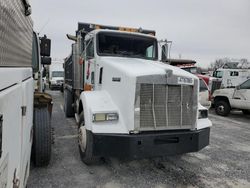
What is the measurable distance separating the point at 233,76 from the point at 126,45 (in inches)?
515

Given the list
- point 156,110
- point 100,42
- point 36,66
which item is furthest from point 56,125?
point 156,110

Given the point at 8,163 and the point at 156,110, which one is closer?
the point at 8,163

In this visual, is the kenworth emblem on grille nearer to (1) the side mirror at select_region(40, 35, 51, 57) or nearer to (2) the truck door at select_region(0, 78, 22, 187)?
(2) the truck door at select_region(0, 78, 22, 187)

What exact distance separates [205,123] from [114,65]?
199cm

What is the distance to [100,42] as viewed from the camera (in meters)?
5.23

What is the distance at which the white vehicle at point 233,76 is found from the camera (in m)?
16.1

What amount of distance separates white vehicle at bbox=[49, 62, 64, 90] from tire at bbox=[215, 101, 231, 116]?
14.2 m

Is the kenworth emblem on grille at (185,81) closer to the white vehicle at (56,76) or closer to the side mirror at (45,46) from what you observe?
the side mirror at (45,46)

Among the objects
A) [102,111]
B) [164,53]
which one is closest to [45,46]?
[102,111]

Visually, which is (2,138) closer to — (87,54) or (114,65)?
(114,65)

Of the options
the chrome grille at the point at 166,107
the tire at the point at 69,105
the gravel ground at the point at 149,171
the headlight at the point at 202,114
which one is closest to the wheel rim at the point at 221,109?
the gravel ground at the point at 149,171

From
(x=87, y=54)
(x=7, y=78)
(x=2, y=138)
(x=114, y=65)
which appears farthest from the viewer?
(x=87, y=54)

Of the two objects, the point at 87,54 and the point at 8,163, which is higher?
the point at 87,54

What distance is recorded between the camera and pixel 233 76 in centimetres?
1636
